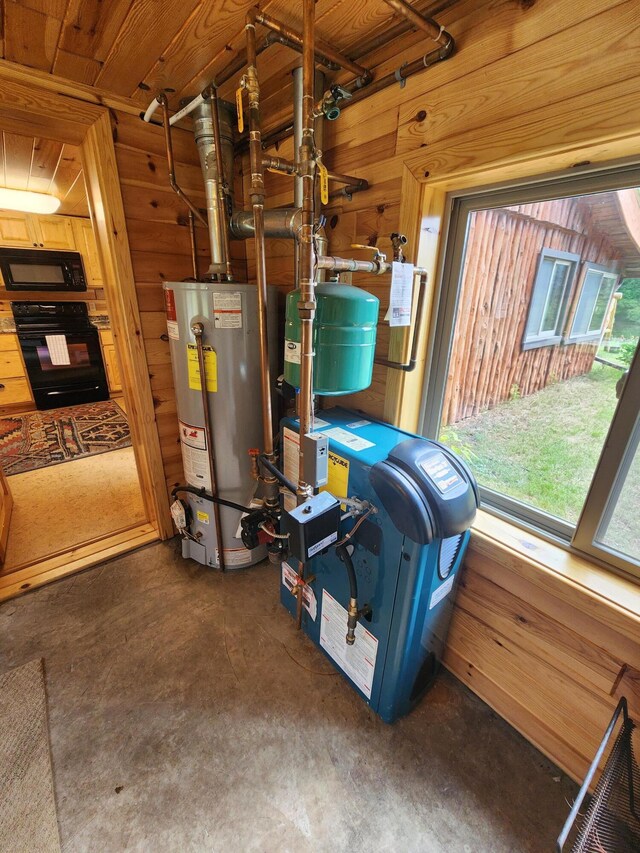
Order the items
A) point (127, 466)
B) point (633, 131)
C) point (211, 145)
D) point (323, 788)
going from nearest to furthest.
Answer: point (633, 131) → point (323, 788) → point (211, 145) → point (127, 466)

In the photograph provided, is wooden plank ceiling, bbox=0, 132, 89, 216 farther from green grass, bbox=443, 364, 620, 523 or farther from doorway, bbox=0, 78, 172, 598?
green grass, bbox=443, 364, 620, 523

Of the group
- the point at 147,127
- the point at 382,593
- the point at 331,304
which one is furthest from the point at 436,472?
the point at 147,127

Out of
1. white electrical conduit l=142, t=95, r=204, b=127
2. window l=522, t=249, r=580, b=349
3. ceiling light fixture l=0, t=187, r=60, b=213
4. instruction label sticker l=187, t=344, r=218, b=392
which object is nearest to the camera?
window l=522, t=249, r=580, b=349

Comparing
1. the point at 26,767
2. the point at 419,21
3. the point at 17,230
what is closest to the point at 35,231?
the point at 17,230

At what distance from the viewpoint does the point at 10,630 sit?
1565mm

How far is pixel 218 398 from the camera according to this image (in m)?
1.63

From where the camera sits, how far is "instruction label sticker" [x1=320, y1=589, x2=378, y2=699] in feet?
4.05

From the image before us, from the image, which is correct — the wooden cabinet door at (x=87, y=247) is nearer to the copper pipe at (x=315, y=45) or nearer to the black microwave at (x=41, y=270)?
the black microwave at (x=41, y=270)

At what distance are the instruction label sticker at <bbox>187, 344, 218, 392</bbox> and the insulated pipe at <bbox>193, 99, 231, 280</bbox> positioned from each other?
1.17ft

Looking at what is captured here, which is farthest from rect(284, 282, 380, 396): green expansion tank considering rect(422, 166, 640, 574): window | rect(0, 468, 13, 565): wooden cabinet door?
rect(0, 468, 13, 565): wooden cabinet door

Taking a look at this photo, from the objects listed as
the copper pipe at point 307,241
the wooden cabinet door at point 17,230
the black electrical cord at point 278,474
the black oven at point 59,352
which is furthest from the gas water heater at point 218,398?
the wooden cabinet door at point 17,230

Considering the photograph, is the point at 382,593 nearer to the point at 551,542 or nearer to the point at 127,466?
the point at 551,542

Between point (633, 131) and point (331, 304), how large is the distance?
756 mm

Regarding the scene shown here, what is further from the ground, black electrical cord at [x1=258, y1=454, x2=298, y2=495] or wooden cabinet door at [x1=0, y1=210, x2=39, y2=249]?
wooden cabinet door at [x1=0, y1=210, x2=39, y2=249]
